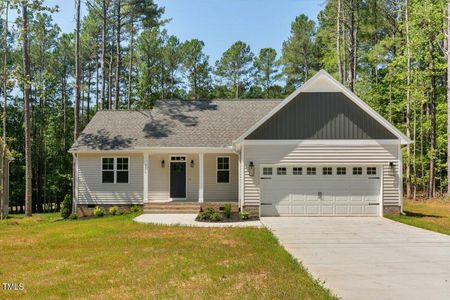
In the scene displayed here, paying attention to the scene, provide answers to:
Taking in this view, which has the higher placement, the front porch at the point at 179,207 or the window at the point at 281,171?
the window at the point at 281,171

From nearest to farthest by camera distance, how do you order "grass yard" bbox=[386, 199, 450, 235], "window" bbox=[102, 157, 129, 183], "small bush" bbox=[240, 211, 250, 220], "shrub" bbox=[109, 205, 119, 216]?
"grass yard" bbox=[386, 199, 450, 235]
"small bush" bbox=[240, 211, 250, 220]
"shrub" bbox=[109, 205, 119, 216]
"window" bbox=[102, 157, 129, 183]

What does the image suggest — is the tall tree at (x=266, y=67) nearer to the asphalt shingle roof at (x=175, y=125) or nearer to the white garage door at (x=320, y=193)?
the asphalt shingle roof at (x=175, y=125)

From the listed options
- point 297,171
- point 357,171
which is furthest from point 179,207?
point 357,171

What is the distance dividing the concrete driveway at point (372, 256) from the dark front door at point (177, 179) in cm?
581

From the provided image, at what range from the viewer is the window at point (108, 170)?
19094 mm

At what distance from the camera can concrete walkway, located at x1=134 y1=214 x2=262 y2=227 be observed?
1352 centimetres

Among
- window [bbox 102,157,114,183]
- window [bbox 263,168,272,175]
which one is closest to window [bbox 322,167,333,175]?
window [bbox 263,168,272,175]

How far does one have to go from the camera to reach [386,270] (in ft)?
23.8

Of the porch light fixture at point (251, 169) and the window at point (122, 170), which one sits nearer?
the porch light fixture at point (251, 169)

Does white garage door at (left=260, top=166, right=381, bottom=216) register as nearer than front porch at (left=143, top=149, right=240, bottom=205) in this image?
Yes

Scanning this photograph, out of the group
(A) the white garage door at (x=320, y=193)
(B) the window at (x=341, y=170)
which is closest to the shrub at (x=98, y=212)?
(A) the white garage door at (x=320, y=193)

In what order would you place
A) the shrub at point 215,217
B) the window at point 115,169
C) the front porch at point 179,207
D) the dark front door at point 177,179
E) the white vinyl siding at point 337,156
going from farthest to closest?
the window at point 115,169 < the dark front door at point 177,179 < the front porch at point 179,207 < the white vinyl siding at point 337,156 < the shrub at point 215,217

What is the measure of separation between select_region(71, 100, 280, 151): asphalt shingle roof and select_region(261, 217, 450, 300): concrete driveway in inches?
250

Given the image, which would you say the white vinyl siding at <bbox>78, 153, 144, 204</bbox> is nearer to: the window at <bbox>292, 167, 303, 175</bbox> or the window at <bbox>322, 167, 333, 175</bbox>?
the window at <bbox>292, 167, 303, 175</bbox>
